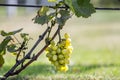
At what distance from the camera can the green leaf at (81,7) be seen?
2.35m

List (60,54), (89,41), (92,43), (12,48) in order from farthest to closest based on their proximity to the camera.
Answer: (89,41) < (92,43) < (12,48) < (60,54)

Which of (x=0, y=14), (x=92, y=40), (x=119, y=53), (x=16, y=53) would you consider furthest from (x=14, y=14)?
(x=16, y=53)

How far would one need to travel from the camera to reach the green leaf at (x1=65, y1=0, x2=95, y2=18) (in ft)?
7.71

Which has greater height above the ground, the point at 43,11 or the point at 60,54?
the point at 43,11

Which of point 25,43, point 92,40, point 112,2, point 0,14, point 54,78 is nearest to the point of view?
point 25,43

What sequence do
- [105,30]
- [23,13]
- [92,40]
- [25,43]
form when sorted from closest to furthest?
[25,43]
[92,40]
[105,30]
[23,13]

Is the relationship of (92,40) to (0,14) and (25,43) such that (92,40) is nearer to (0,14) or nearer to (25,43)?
A: (0,14)

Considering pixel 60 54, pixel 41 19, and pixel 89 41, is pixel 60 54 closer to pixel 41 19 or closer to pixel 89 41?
pixel 41 19

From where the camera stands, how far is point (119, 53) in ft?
26.2

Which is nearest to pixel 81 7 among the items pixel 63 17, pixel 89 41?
pixel 63 17

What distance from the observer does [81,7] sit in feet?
7.88

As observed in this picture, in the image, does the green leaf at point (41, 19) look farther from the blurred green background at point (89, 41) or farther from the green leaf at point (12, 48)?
the blurred green background at point (89, 41)

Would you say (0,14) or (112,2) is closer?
(0,14)

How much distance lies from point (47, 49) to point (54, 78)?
1234 millimetres
